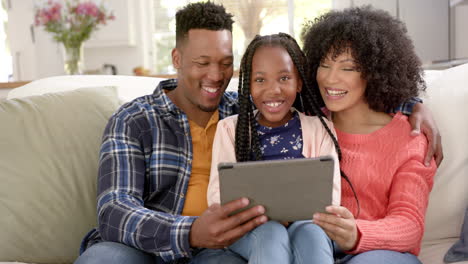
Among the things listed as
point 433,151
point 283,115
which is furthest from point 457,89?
point 283,115

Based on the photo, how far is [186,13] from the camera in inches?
66.6

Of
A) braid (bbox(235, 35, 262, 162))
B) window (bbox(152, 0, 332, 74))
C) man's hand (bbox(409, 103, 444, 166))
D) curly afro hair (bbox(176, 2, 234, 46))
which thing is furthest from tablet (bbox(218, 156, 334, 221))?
window (bbox(152, 0, 332, 74))

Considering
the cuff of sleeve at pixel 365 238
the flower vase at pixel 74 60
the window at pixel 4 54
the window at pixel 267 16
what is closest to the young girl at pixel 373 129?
the cuff of sleeve at pixel 365 238

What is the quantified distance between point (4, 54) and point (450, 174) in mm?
4981

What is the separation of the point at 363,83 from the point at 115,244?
91cm

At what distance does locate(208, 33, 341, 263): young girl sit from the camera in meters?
1.47

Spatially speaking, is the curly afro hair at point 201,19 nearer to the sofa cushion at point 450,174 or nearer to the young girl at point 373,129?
the young girl at point 373,129

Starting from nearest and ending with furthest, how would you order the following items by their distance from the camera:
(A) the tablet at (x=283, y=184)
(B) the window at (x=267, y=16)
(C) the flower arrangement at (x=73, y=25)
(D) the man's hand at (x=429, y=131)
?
(A) the tablet at (x=283, y=184), (D) the man's hand at (x=429, y=131), (C) the flower arrangement at (x=73, y=25), (B) the window at (x=267, y=16)

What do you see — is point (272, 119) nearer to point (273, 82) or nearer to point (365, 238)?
point (273, 82)

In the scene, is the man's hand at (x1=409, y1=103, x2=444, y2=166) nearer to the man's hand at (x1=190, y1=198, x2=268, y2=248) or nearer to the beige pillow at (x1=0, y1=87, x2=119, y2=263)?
the man's hand at (x1=190, y1=198, x2=268, y2=248)

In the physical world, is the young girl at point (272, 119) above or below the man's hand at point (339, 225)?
above

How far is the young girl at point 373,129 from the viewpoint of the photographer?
4.26 feet

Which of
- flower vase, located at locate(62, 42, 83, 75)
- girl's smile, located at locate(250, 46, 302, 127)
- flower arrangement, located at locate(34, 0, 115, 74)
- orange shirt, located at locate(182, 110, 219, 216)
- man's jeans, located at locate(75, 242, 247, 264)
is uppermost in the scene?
flower arrangement, located at locate(34, 0, 115, 74)

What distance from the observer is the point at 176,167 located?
150 centimetres
